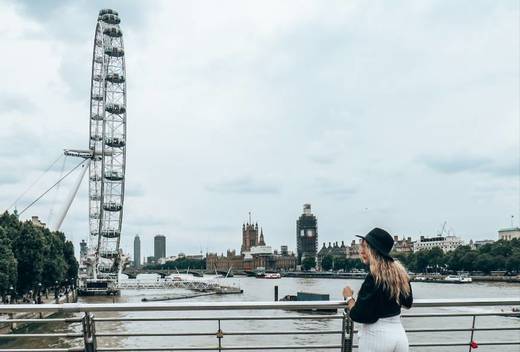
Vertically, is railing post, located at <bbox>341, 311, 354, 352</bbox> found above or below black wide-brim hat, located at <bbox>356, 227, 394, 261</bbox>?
below

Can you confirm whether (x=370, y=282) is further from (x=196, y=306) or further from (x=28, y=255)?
(x=28, y=255)

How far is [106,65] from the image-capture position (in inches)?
2643

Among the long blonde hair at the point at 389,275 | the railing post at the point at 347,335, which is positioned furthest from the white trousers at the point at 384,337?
the railing post at the point at 347,335

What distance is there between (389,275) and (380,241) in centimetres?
23

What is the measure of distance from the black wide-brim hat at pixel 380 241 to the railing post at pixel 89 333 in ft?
7.29

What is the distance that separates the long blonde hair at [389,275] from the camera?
3926 mm

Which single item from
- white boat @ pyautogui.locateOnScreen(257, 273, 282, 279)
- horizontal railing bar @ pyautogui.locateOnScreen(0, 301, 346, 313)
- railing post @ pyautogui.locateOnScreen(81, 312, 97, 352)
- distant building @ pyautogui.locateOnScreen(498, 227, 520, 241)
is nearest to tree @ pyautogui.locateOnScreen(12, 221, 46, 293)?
railing post @ pyautogui.locateOnScreen(81, 312, 97, 352)

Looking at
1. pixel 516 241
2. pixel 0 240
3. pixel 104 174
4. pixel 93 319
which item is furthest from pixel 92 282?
pixel 516 241

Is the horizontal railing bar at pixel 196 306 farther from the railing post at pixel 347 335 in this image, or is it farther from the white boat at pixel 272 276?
the white boat at pixel 272 276

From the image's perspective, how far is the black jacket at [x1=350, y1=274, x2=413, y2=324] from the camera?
3898 mm

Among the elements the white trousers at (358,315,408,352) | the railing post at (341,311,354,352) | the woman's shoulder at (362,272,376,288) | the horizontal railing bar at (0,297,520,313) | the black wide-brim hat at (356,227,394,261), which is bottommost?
the railing post at (341,311,354,352)

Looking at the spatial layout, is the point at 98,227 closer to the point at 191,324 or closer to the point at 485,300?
the point at 191,324

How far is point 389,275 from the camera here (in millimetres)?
3939

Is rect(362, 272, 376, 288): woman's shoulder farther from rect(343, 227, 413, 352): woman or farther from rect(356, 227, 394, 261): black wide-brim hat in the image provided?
rect(356, 227, 394, 261): black wide-brim hat
